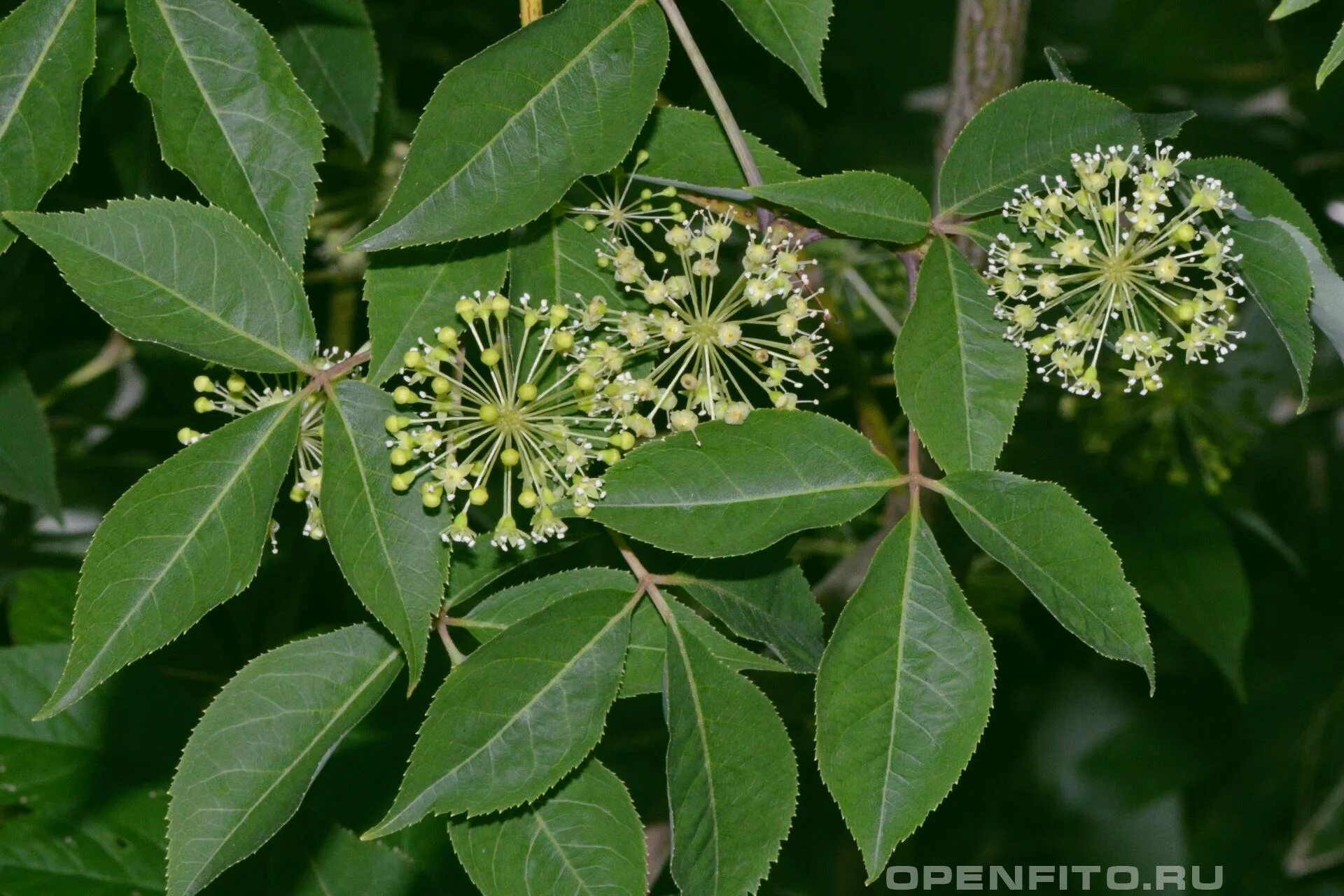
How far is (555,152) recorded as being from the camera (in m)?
1.44

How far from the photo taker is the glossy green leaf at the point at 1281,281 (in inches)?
54.6

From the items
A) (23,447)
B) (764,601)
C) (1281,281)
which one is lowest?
(23,447)

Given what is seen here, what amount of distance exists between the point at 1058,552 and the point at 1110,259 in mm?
350

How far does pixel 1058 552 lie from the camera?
4.57ft

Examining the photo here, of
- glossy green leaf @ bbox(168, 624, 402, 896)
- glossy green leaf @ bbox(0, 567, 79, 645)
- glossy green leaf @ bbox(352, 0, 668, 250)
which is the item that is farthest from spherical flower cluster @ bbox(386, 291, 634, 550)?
glossy green leaf @ bbox(0, 567, 79, 645)

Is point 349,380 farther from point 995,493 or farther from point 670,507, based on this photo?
point 995,493

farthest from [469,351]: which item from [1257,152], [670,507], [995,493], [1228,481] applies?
[1257,152]

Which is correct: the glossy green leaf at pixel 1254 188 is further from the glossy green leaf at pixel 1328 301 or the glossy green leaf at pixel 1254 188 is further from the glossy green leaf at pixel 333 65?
the glossy green leaf at pixel 333 65

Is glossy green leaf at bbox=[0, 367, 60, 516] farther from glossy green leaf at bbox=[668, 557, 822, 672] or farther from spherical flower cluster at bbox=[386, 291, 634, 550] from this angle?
glossy green leaf at bbox=[668, 557, 822, 672]

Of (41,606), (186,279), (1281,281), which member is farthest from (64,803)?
(1281,281)

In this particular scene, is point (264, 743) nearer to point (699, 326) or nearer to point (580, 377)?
point (580, 377)

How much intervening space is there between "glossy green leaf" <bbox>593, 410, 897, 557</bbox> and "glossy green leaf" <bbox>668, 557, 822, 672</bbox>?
0.14 metres

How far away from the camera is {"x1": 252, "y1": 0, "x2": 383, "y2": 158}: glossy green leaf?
81.4 inches

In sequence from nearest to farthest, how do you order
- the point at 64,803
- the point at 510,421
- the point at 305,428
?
the point at 510,421 < the point at 305,428 < the point at 64,803
